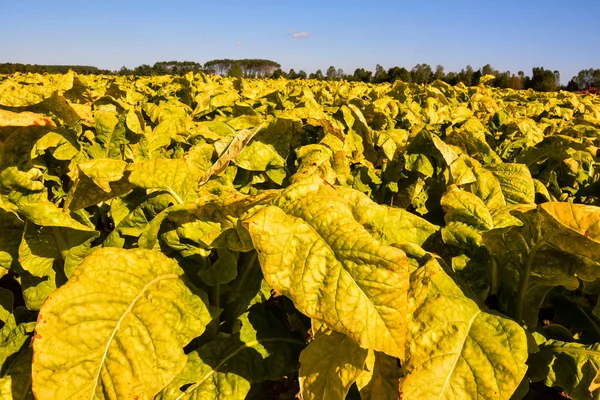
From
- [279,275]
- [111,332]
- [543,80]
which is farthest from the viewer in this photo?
[543,80]

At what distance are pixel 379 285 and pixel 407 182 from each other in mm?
2470

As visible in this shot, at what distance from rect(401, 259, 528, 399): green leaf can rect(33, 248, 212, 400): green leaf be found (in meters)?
0.78

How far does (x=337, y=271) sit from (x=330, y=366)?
0.38 m

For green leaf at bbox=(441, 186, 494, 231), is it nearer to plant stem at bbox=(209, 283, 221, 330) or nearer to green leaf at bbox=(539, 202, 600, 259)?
green leaf at bbox=(539, 202, 600, 259)

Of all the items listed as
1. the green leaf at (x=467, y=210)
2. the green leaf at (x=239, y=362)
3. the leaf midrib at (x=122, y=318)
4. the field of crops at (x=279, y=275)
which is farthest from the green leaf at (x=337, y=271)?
the green leaf at (x=239, y=362)

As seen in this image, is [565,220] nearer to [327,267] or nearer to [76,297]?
[327,267]

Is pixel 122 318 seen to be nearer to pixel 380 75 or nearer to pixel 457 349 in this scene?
pixel 457 349

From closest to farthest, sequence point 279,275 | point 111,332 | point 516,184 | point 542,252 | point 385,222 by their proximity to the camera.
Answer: point 279,275, point 111,332, point 542,252, point 385,222, point 516,184

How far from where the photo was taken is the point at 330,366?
146 cm

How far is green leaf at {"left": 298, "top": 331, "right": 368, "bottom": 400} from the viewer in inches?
53.9

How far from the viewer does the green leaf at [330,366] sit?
1.37m

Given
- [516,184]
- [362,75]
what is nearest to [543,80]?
[362,75]

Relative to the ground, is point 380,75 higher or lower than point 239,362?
higher

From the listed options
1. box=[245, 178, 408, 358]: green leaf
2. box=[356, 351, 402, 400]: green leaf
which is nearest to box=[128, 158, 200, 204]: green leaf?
box=[245, 178, 408, 358]: green leaf
